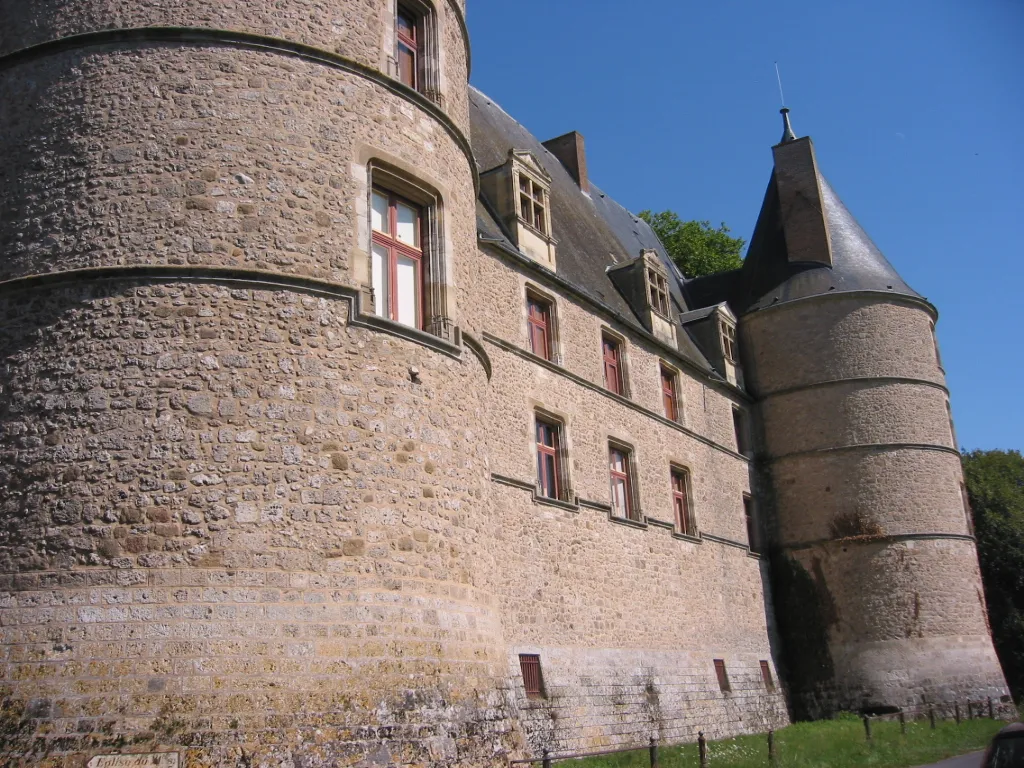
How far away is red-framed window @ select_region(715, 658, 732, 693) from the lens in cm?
1784

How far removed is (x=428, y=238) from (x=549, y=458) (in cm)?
574

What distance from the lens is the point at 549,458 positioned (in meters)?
15.1

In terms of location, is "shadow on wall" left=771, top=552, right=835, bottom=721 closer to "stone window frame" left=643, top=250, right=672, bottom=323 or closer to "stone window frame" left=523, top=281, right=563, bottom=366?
"stone window frame" left=643, top=250, right=672, bottom=323

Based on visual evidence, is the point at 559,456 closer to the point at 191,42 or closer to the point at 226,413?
the point at 226,413

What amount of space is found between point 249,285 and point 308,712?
3406 millimetres

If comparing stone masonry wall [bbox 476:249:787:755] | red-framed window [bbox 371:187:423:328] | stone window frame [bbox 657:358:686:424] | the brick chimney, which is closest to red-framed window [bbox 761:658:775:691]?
stone masonry wall [bbox 476:249:787:755]

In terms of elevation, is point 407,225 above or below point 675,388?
below

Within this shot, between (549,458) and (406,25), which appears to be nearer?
(406,25)

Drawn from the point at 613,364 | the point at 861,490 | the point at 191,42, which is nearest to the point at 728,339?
the point at 861,490

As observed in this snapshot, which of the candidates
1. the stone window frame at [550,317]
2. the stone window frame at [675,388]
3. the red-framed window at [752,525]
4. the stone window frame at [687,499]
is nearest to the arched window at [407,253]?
the stone window frame at [550,317]

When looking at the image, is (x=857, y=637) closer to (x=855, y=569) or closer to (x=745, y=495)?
(x=855, y=569)

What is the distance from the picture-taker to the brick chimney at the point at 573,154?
77.4ft

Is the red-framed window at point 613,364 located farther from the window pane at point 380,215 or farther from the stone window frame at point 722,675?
the window pane at point 380,215

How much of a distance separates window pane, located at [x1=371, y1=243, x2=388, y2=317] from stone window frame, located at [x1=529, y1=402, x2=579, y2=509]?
5.19 meters
